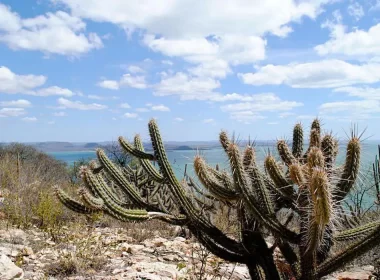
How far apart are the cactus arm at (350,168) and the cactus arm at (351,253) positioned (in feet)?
1.15

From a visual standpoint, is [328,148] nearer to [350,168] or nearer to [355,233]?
[350,168]

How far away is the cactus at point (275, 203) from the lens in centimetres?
313

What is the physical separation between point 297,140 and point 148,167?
1521 mm

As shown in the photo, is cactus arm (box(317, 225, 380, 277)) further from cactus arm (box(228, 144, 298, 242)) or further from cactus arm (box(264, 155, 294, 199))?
cactus arm (box(264, 155, 294, 199))

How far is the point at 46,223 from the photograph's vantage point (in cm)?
752

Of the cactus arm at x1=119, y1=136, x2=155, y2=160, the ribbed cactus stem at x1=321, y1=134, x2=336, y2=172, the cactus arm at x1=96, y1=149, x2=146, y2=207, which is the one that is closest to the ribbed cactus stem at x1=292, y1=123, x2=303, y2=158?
the ribbed cactus stem at x1=321, y1=134, x2=336, y2=172

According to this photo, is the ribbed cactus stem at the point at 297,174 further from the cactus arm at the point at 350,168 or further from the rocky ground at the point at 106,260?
the rocky ground at the point at 106,260

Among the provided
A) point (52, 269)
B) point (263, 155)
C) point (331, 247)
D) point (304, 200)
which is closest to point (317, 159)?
point (304, 200)

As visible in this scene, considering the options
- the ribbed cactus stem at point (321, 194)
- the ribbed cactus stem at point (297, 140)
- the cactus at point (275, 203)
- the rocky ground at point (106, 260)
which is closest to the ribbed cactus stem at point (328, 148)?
the cactus at point (275, 203)

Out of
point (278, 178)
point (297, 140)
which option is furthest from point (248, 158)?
point (297, 140)

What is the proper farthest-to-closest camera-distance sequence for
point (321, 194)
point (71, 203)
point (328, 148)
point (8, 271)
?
1. point (8, 271)
2. point (71, 203)
3. point (328, 148)
4. point (321, 194)

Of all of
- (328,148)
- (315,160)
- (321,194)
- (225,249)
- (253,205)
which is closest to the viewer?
(321,194)

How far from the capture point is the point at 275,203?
12.2 ft

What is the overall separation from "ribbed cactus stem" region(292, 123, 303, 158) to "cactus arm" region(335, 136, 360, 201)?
2.51 ft
